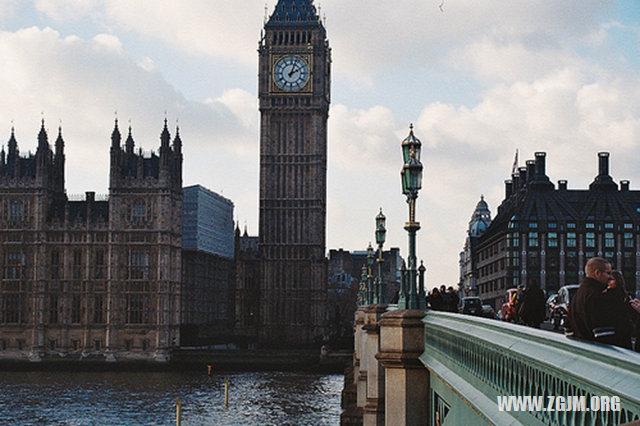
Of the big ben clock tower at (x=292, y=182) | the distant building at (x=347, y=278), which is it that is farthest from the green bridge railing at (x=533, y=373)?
the distant building at (x=347, y=278)

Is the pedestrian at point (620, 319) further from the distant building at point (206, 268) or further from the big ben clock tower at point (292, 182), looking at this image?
the big ben clock tower at point (292, 182)

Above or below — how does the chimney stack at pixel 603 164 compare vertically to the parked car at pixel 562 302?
above

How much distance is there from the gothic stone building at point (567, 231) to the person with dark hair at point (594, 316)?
10254 cm

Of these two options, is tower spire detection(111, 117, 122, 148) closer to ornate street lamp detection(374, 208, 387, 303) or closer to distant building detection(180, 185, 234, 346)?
distant building detection(180, 185, 234, 346)

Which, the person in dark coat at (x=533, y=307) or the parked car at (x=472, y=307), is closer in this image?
the person in dark coat at (x=533, y=307)

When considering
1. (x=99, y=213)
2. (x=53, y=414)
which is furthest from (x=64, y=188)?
(x=53, y=414)

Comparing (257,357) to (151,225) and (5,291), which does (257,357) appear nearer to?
(151,225)

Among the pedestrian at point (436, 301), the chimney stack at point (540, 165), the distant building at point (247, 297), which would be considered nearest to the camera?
the pedestrian at point (436, 301)

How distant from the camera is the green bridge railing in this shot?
6.14 metres

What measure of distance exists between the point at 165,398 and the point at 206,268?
53905mm

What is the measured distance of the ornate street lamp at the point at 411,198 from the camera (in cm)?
1995

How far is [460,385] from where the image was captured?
1308 cm

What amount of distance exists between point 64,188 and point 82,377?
2945 centimetres

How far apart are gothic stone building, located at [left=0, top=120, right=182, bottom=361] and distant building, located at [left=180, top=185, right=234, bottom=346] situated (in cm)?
736
